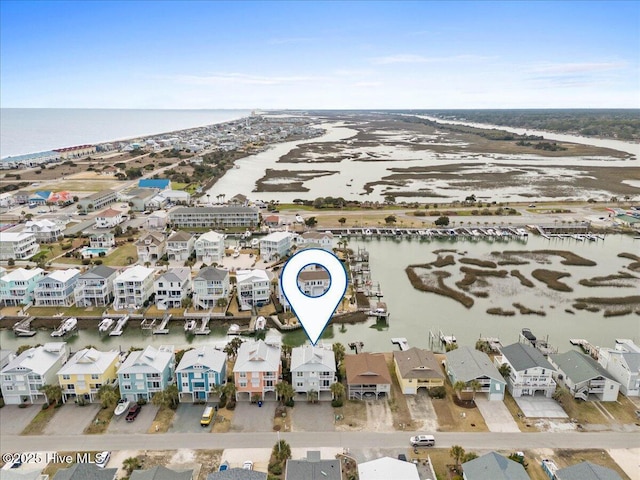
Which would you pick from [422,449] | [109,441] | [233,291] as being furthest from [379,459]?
[233,291]

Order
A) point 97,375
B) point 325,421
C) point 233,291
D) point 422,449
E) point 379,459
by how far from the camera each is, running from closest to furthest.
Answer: point 379,459
point 422,449
point 325,421
point 97,375
point 233,291

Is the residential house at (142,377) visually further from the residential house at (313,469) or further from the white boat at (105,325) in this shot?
the white boat at (105,325)

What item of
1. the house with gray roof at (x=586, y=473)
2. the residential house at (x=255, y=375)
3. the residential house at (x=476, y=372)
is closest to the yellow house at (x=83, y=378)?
the residential house at (x=255, y=375)

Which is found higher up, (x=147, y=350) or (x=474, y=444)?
(x=147, y=350)

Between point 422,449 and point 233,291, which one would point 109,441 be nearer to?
point 422,449

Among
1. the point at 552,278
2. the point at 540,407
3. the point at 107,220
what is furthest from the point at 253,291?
the point at 107,220

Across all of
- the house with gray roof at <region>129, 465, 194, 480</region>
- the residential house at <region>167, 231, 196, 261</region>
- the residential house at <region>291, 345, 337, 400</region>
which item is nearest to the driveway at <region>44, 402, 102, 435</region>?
the house with gray roof at <region>129, 465, 194, 480</region>

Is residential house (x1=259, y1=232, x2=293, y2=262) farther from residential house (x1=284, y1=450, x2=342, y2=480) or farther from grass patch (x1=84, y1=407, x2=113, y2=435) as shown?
residential house (x1=284, y1=450, x2=342, y2=480)

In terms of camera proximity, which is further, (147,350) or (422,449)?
(147,350)
